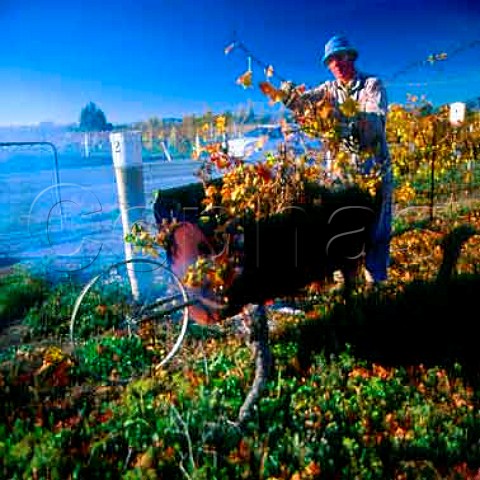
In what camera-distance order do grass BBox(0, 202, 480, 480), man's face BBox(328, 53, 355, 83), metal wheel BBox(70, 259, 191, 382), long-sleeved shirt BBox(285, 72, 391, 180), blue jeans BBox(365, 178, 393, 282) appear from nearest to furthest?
grass BBox(0, 202, 480, 480) < metal wheel BBox(70, 259, 191, 382) < long-sleeved shirt BBox(285, 72, 391, 180) < man's face BBox(328, 53, 355, 83) < blue jeans BBox(365, 178, 393, 282)

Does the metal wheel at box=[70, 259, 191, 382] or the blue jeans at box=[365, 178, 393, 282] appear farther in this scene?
the blue jeans at box=[365, 178, 393, 282]

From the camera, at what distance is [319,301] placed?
4.49 meters

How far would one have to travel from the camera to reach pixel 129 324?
11.4ft

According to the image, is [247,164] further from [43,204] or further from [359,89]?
[43,204]

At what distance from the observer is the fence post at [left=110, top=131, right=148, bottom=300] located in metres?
4.68

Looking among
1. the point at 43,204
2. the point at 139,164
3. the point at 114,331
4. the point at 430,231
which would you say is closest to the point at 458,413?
the point at 114,331

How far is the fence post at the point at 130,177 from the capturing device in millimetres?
4676

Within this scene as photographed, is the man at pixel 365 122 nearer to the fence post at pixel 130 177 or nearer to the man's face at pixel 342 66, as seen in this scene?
the man's face at pixel 342 66

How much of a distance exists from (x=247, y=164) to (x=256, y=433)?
1.66m

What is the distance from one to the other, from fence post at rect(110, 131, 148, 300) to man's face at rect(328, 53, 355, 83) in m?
1.93

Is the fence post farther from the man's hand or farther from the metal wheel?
the man's hand

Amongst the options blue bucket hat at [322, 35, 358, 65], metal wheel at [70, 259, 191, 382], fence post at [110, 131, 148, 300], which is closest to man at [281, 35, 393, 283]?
blue bucket hat at [322, 35, 358, 65]

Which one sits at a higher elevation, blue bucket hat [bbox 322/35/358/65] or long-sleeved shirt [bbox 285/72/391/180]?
blue bucket hat [bbox 322/35/358/65]

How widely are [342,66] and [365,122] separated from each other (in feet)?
2.31
